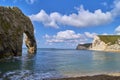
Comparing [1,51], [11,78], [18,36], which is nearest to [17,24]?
[18,36]

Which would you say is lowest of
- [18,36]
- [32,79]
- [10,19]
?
[32,79]

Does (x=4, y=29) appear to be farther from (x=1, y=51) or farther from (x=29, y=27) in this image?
(x=29, y=27)

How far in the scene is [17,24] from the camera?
95125 mm

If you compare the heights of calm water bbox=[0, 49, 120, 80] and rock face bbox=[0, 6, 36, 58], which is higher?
rock face bbox=[0, 6, 36, 58]

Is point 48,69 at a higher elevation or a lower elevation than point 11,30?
lower

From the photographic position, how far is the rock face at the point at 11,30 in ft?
254

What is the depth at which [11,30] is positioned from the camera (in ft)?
281

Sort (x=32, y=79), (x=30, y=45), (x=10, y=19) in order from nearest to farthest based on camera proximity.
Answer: (x=32, y=79) → (x=10, y=19) → (x=30, y=45)

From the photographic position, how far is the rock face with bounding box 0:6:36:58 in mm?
77562

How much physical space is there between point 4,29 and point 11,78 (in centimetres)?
4638

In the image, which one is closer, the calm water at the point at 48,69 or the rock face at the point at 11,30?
the calm water at the point at 48,69

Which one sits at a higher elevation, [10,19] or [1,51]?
[10,19]

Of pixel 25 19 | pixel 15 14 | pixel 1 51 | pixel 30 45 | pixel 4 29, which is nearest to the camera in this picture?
pixel 1 51

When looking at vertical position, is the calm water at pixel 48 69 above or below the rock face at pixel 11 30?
below
